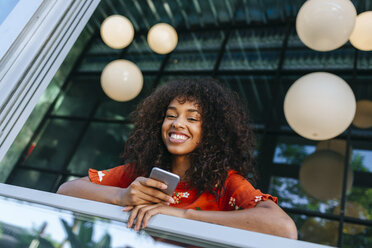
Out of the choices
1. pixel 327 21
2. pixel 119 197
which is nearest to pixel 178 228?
pixel 119 197

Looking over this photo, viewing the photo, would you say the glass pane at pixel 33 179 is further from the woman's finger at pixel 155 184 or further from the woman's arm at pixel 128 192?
the woman's finger at pixel 155 184

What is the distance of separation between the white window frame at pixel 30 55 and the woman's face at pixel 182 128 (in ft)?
2.01

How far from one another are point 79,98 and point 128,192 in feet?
15.7

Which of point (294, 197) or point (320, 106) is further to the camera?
point (294, 197)

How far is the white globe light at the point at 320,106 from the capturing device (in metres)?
2.39

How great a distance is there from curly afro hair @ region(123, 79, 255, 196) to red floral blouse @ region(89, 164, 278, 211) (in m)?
0.04

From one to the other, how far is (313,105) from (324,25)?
2.04 feet

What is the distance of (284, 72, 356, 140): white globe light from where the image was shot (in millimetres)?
2387

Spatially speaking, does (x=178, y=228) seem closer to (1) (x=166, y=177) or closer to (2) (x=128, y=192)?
(1) (x=166, y=177)

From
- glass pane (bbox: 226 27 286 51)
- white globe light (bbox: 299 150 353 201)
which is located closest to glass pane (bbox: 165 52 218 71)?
glass pane (bbox: 226 27 286 51)

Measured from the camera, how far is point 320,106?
93.7 inches

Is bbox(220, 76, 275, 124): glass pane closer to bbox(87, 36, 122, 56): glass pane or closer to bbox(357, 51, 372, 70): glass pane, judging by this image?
bbox(357, 51, 372, 70): glass pane

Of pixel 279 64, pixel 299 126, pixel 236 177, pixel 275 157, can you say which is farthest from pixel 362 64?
pixel 236 177

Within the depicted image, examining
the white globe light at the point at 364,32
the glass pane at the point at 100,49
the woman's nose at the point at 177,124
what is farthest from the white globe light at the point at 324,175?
the glass pane at the point at 100,49
